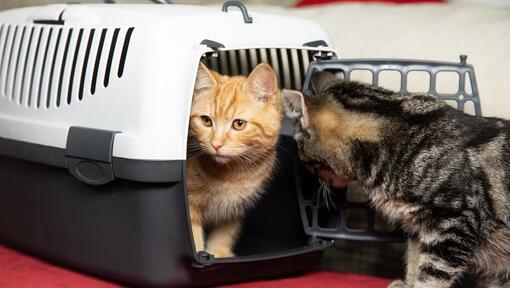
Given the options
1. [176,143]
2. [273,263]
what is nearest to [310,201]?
[273,263]

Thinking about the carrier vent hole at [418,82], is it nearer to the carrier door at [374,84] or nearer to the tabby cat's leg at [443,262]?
the carrier door at [374,84]

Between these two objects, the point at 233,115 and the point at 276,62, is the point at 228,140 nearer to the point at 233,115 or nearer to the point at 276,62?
the point at 233,115

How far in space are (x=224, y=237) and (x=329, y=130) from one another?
453 mm

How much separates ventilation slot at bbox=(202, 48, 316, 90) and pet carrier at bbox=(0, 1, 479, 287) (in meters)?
0.15

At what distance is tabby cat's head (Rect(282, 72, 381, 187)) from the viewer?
1.53m

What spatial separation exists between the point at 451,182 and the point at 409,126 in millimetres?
155

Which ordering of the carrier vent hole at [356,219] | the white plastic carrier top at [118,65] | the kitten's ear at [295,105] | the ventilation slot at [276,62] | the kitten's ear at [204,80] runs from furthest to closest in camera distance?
the ventilation slot at [276,62]
the carrier vent hole at [356,219]
the kitten's ear at [204,80]
the kitten's ear at [295,105]
the white plastic carrier top at [118,65]

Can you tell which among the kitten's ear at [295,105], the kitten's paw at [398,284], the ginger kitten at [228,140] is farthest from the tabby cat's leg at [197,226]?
the kitten's paw at [398,284]

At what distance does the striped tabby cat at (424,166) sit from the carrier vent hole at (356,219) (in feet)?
0.85

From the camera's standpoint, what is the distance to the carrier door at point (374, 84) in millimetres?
1641

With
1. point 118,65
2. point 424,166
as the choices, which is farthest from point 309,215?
point 118,65

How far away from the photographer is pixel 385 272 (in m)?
1.87

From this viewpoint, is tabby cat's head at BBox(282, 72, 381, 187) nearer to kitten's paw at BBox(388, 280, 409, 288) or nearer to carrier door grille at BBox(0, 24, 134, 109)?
kitten's paw at BBox(388, 280, 409, 288)

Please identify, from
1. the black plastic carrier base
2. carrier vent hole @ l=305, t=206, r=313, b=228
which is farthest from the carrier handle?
carrier vent hole @ l=305, t=206, r=313, b=228
